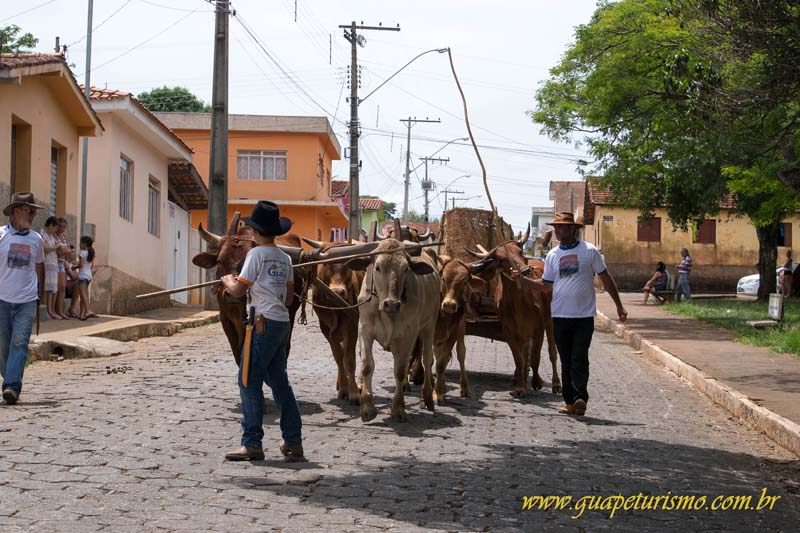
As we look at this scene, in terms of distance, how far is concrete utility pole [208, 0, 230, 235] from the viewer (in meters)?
21.8

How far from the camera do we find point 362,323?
31.1ft

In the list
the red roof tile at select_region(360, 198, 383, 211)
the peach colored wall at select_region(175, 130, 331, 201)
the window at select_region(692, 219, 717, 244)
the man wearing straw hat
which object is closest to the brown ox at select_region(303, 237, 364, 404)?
the man wearing straw hat

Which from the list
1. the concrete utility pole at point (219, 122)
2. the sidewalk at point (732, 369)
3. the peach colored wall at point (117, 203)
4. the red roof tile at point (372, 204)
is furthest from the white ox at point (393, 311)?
the red roof tile at point (372, 204)

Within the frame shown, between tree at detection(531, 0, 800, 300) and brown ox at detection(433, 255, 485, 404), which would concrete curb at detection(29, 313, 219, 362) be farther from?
tree at detection(531, 0, 800, 300)

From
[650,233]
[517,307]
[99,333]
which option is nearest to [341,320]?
[517,307]

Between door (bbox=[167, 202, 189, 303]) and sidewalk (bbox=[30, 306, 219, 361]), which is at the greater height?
door (bbox=[167, 202, 189, 303])

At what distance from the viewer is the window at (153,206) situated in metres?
27.0

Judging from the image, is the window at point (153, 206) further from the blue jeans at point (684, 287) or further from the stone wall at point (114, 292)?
the blue jeans at point (684, 287)

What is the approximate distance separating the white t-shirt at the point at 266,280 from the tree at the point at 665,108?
5.40 metres

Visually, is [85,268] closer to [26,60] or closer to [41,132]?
[41,132]

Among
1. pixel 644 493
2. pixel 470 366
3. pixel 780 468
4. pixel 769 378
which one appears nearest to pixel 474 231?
pixel 470 366

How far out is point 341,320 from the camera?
10.4 meters

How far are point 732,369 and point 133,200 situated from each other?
1597 cm

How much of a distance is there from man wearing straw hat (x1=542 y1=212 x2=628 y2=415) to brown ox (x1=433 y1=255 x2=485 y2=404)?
1.23m
